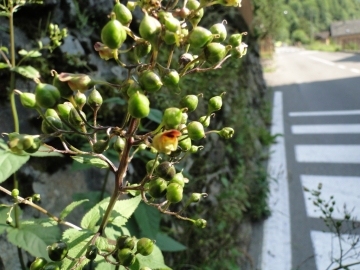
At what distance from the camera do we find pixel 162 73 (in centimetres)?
82

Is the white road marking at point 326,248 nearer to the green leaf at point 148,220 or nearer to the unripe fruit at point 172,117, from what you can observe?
the green leaf at point 148,220

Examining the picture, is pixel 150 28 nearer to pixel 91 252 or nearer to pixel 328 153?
pixel 91 252

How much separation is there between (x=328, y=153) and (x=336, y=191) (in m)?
1.41

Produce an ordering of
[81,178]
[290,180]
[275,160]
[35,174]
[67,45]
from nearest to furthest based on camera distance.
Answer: [35,174] → [81,178] → [67,45] → [290,180] → [275,160]

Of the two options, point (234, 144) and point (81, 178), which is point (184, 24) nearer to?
point (81, 178)

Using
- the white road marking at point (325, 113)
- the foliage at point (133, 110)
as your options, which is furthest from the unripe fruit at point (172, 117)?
the white road marking at point (325, 113)

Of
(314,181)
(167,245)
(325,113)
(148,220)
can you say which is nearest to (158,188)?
(148,220)

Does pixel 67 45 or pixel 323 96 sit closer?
pixel 67 45

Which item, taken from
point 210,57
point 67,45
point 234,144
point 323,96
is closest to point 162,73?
point 210,57

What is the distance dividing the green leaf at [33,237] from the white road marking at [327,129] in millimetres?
5857

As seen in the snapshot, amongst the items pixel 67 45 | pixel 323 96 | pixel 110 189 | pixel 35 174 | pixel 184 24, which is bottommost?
pixel 323 96

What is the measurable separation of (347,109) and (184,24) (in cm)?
782

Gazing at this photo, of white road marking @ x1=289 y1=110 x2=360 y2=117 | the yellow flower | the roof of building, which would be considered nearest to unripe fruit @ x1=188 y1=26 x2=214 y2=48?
the yellow flower

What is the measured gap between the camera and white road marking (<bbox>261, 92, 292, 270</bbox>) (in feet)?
10.3
